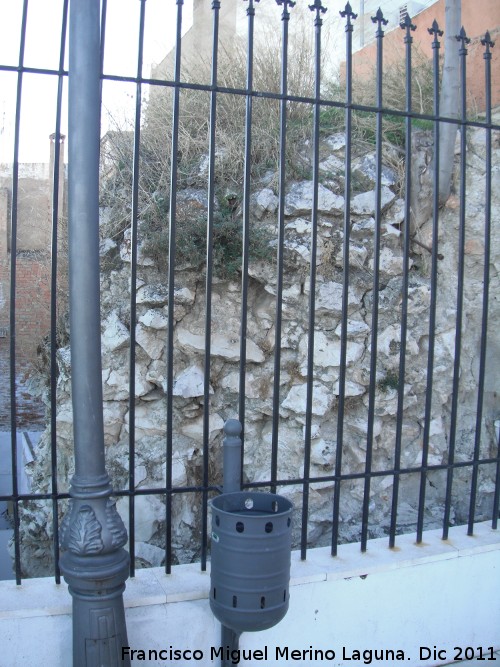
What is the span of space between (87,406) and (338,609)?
1454 millimetres

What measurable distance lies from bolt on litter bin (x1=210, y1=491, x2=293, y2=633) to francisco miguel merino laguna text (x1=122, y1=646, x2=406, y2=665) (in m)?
0.37

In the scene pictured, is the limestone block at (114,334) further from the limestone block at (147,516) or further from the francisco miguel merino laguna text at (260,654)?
the francisco miguel merino laguna text at (260,654)

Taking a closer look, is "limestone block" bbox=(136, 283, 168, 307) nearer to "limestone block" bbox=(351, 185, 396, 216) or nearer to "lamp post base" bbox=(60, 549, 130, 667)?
"limestone block" bbox=(351, 185, 396, 216)

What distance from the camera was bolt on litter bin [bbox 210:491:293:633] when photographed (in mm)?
2166

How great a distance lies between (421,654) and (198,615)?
1141 mm

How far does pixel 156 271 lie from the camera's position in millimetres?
5387

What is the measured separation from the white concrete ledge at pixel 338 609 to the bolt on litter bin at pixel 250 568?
1.12 feet

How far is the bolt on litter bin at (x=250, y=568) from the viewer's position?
2.17 meters

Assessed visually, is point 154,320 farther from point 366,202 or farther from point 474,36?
point 474,36

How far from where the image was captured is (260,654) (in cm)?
256

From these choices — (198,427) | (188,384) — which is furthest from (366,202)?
(198,427)

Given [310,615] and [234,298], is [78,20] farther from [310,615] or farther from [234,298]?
[234,298]

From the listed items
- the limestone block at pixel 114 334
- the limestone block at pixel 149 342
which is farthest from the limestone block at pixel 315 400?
the limestone block at pixel 114 334

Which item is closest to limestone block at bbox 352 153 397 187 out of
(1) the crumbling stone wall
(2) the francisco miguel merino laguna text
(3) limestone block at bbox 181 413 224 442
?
(1) the crumbling stone wall
